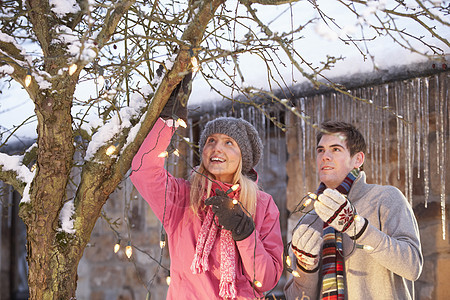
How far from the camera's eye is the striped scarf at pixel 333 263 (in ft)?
7.14

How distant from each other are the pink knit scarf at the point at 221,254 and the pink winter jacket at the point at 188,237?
4 cm

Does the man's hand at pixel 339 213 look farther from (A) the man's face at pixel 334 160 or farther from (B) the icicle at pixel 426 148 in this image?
(B) the icicle at pixel 426 148

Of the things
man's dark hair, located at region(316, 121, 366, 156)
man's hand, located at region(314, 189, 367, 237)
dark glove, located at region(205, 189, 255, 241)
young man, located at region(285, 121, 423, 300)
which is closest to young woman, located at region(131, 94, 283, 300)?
dark glove, located at region(205, 189, 255, 241)

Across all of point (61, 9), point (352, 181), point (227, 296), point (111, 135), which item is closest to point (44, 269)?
point (111, 135)

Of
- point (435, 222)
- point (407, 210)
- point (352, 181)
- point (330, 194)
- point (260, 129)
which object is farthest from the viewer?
point (260, 129)

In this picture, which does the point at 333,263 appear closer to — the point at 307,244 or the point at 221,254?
the point at 307,244

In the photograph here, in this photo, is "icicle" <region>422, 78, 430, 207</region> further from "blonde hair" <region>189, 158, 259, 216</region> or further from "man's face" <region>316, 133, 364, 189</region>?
"blonde hair" <region>189, 158, 259, 216</region>

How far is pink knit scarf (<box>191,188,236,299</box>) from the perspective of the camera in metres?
2.04

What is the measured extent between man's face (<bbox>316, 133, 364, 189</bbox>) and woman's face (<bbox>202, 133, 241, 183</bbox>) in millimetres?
403

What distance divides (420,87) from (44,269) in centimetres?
256

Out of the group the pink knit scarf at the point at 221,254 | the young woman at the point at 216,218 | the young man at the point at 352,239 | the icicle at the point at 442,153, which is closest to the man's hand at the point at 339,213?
the young man at the point at 352,239

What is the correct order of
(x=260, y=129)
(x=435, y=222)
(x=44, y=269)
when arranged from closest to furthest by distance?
(x=44, y=269) < (x=435, y=222) < (x=260, y=129)

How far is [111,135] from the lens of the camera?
1931 millimetres

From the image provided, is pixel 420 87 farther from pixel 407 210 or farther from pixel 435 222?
pixel 407 210
